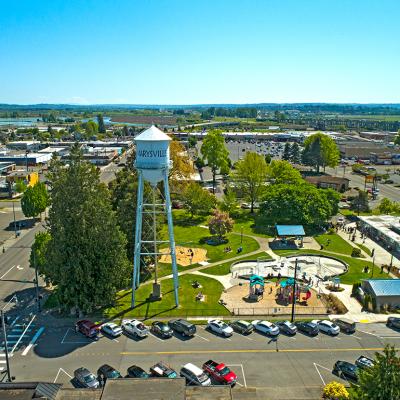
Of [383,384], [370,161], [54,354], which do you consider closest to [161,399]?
[383,384]

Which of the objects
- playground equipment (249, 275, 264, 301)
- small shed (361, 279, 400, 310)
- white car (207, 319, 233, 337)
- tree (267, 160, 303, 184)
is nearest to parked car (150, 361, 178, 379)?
white car (207, 319, 233, 337)

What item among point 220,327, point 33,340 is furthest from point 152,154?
point 33,340

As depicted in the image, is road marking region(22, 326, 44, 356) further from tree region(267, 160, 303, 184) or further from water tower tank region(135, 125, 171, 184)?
tree region(267, 160, 303, 184)

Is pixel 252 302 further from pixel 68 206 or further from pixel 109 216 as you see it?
pixel 68 206

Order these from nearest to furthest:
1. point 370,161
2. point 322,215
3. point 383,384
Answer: point 383,384, point 322,215, point 370,161

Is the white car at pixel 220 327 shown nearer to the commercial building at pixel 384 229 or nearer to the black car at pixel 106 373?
the black car at pixel 106 373

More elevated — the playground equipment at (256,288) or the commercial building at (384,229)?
the commercial building at (384,229)

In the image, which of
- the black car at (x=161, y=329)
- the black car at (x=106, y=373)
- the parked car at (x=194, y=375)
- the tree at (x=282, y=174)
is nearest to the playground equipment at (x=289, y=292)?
the black car at (x=161, y=329)
